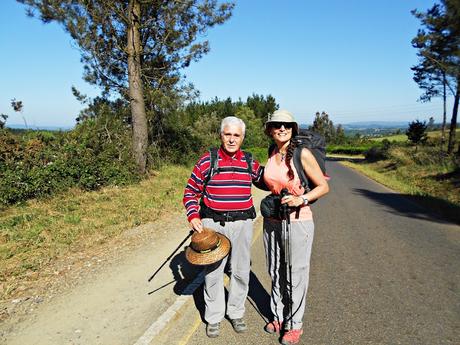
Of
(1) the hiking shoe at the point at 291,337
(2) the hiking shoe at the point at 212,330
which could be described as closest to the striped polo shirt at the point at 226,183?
(2) the hiking shoe at the point at 212,330

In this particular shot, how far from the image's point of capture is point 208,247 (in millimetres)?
3178

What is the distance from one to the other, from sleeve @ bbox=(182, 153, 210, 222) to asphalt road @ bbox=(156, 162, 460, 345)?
124 centimetres

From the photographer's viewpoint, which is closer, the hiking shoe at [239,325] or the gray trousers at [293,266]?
the gray trousers at [293,266]

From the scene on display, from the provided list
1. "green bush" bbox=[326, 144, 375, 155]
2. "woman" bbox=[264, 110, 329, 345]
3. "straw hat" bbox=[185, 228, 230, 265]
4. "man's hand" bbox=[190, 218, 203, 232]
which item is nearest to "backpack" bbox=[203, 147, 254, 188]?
"woman" bbox=[264, 110, 329, 345]

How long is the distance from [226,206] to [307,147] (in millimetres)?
937

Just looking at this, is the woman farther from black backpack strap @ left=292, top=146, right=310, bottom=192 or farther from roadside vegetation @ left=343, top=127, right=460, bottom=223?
roadside vegetation @ left=343, top=127, right=460, bottom=223

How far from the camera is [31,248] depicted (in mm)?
5566

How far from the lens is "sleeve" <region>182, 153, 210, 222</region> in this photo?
3.28 meters

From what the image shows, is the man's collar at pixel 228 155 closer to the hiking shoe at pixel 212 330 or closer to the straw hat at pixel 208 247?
the straw hat at pixel 208 247

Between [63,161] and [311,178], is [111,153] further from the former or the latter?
[311,178]

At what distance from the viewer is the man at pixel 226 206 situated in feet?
10.7

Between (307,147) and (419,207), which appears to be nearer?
(307,147)

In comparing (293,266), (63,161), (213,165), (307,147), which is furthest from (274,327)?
(63,161)

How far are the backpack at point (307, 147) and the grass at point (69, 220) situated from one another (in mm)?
3773
